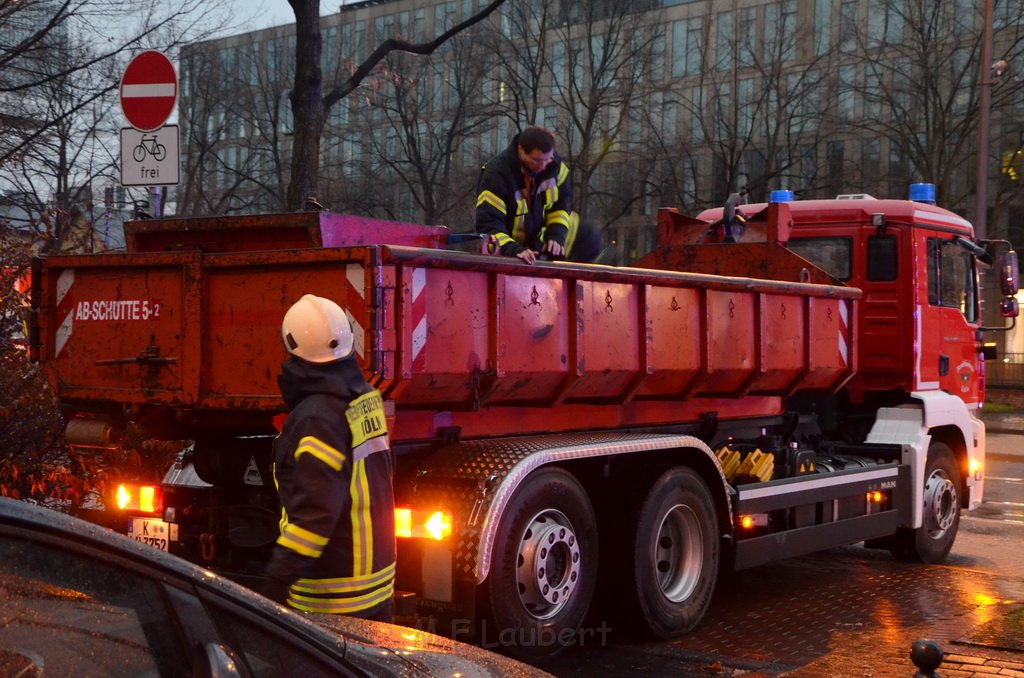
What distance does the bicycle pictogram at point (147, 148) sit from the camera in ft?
25.4

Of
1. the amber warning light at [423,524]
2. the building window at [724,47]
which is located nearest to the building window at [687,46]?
the building window at [724,47]

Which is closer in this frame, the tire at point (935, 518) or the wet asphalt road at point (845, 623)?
the wet asphalt road at point (845, 623)

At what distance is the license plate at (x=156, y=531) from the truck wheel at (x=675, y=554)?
2.45m

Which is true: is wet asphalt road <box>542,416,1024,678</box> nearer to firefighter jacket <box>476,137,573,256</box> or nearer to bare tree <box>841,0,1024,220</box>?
firefighter jacket <box>476,137,573,256</box>

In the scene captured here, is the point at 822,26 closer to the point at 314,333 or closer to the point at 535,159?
the point at 535,159

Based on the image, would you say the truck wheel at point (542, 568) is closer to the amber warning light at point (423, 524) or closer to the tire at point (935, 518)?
the amber warning light at point (423, 524)

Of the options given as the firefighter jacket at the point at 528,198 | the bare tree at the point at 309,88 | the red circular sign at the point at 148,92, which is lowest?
the firefighter jacket at the point at 528,198

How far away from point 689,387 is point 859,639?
1787 millimetres

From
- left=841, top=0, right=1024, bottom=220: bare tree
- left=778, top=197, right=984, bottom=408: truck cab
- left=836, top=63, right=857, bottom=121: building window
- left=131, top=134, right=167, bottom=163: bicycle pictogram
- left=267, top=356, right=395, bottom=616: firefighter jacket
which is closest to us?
left=267, top=356, right=395, bottom=616: firefighter jacket

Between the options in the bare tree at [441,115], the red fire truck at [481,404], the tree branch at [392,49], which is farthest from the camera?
the bare tree at [441,115]

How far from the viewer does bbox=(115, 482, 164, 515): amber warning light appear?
6121 millimetres

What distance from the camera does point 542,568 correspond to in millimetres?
5766

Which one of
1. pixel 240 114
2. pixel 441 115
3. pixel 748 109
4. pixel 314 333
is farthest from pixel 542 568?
pixel 240 114

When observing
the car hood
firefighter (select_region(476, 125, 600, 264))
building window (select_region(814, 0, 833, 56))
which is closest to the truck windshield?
firefighter (select_region(476, 125, 600, 264))
